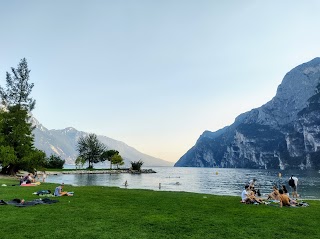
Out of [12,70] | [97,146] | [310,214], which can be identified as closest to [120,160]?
[97,146]

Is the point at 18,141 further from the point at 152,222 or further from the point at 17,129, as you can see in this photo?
the point at 152,222

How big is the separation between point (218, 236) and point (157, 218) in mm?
4257

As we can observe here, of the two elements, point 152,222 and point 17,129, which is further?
point 17,129

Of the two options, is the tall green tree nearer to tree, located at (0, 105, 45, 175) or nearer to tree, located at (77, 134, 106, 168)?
tree, located at (0, 105, 45, 175)

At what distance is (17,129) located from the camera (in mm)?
61219

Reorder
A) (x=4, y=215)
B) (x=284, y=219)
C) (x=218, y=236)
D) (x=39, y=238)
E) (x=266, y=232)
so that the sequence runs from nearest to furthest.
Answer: (x=39, y=238), (x=218, y=236), (x=266, y=232), (x=4, y=215), (x=284, y=219)

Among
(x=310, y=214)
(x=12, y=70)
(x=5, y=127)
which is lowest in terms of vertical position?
(x=310, y=214)

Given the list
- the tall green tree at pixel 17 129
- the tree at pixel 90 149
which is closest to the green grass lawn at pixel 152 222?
the tall green tree at pixel 17 129

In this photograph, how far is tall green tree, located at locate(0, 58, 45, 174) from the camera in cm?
5884

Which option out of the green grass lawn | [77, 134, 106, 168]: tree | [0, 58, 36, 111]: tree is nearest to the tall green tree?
[0, 58, 36, 111]: tree

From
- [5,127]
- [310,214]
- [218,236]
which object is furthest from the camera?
[5,127]

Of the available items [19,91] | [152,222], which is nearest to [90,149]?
[19,91]

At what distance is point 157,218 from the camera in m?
15.4

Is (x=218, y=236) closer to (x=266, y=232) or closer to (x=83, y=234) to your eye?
(x=266, y=232)
